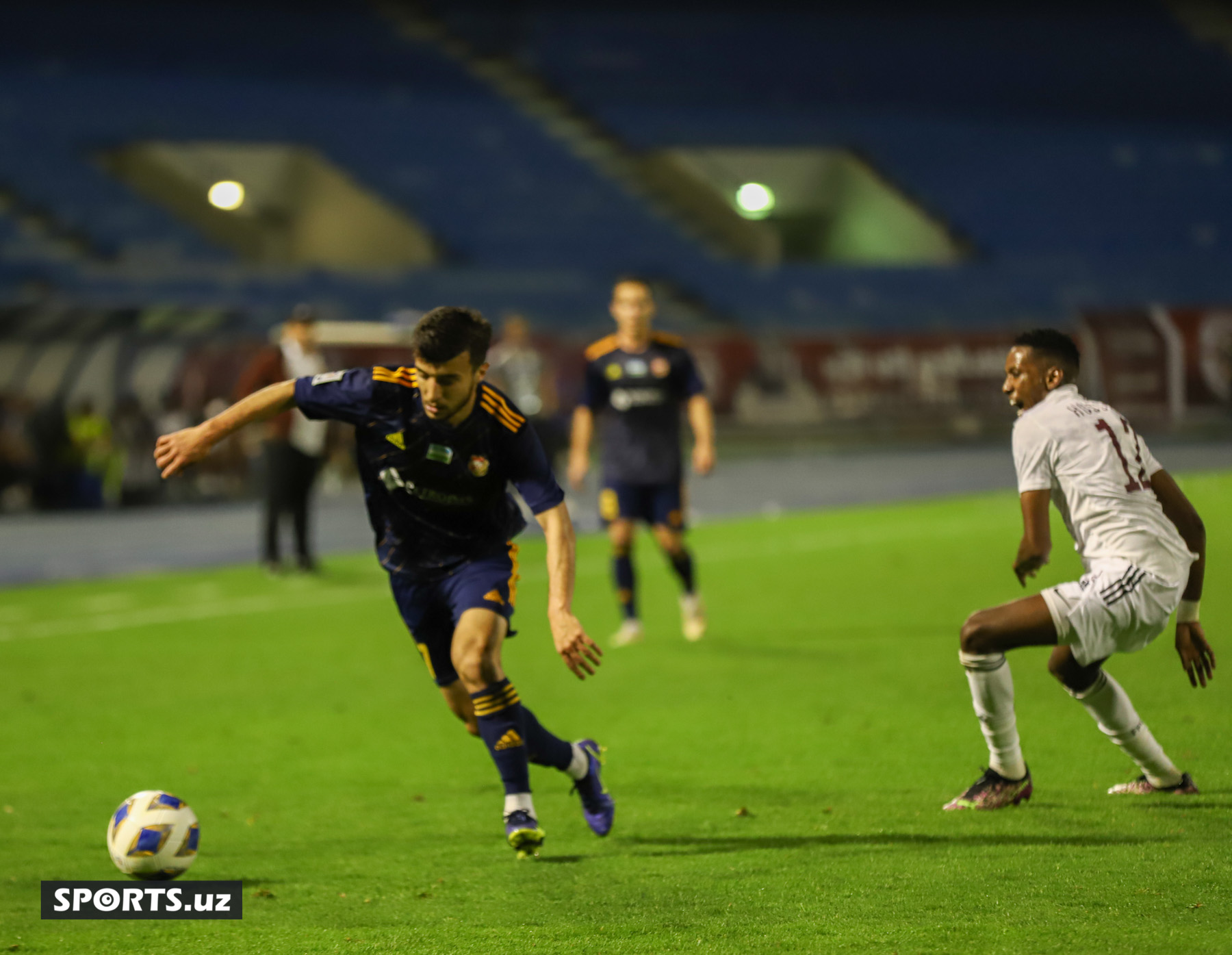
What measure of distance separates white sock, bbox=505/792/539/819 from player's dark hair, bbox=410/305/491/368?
147cm

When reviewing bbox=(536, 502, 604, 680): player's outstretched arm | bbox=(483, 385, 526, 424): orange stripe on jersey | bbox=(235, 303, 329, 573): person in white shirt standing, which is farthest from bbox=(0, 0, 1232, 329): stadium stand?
bbox=(536, 502, 604, 680): player's outstretched arm

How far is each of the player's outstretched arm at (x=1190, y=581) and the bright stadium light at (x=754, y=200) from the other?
28349 millimetres

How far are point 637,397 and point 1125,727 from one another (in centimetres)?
505

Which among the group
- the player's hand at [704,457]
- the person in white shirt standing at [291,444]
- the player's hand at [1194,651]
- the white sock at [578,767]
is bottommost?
the white sock at [578,767]

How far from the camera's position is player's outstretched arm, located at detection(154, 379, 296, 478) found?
16.4ft

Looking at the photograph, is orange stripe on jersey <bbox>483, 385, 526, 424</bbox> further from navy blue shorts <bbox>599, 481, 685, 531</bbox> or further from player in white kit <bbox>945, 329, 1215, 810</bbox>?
navy blue shorts <bbox>599, 481, 685, 531</bbox>

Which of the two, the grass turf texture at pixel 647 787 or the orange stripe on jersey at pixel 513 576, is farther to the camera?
the orange stripe on jersey at pixel 513 576

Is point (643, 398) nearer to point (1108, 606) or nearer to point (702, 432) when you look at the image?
point (702, 432)

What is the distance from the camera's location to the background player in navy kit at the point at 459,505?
16.6 feet

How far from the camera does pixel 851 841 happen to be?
5172mm

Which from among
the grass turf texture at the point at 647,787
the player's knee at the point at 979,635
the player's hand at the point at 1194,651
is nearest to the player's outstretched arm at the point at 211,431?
the grass turf texture at the point at 647,787

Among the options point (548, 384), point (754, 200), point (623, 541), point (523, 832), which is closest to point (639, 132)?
point (754, 200)

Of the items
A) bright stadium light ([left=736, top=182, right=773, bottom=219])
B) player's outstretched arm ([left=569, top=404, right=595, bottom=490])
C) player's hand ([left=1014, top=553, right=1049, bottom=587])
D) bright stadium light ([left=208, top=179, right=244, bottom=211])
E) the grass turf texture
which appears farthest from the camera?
bright stadium light ([left=736, top=182, right=773, bottom=219])

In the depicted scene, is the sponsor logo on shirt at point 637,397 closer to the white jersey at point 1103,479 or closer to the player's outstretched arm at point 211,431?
the player's outstretched arm at point 211,431
